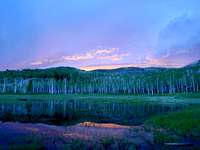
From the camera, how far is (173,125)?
3888 centimetres

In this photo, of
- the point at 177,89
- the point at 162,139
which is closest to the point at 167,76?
the point at 177,89

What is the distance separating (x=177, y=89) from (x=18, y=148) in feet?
567

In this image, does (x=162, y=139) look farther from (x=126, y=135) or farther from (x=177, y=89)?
(x=177, y=89)

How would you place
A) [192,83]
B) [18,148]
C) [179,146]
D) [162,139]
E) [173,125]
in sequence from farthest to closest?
[192,83], [173,125], [162,139], [179,146], [18,148]

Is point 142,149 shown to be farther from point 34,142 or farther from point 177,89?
point 177,89

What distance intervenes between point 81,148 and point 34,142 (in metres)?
4.63

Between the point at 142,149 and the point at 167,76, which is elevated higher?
the point at 167,76

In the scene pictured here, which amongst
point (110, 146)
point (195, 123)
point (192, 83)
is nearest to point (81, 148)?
point (110, 146)

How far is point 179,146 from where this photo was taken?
2631cm

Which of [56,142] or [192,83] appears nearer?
[56,142]

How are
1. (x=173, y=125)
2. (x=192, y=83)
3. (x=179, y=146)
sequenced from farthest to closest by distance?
(x=192, y=83), (x=173, y=125), (x=179, y=146)

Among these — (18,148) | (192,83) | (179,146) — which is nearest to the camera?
(18,148)

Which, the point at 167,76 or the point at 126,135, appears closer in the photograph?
the point at 126,135

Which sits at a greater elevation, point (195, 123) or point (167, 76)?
point (167, 76)
